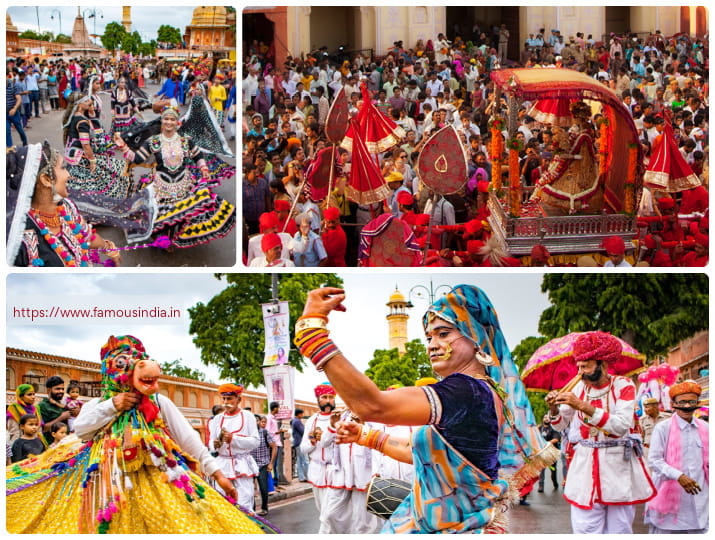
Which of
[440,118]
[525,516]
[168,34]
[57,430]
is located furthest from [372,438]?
[440,118]

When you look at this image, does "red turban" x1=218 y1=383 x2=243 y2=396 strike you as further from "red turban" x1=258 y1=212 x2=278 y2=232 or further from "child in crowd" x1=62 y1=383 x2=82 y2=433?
"red turban" x1=258 y1=212 x2=278 y2=232

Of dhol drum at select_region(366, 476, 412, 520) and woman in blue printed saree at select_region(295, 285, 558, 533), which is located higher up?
woman in blue printed saree at select_region(295, 285, 558, 533)

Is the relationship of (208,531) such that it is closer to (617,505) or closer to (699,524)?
(617,505)

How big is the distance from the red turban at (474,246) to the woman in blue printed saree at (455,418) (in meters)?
5.06

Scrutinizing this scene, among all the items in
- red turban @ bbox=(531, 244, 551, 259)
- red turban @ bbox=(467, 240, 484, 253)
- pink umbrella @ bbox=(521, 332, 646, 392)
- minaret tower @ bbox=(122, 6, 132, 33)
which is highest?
minaret tower @ bbox=(122, 6, 132, 33)

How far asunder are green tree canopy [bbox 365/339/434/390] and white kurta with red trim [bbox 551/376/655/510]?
1.71m

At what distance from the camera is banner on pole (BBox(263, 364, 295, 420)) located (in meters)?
10.6

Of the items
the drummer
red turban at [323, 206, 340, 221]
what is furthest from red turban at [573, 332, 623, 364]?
red turban at [323, 206, 340, 221]

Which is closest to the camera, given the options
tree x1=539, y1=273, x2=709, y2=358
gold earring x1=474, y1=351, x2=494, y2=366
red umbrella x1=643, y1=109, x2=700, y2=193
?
gold earring x1=474, y1=351, x2=494, y2=366

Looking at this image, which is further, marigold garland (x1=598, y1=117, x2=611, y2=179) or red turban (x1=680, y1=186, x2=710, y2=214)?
red turban (x1=680, y1=186, x2=710, y2=214)

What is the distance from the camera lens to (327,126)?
11.4m

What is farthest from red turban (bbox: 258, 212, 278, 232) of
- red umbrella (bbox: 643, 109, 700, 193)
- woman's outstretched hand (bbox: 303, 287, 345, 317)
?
woman's outstretched hand (bbox: 303, 287, 345, 317)

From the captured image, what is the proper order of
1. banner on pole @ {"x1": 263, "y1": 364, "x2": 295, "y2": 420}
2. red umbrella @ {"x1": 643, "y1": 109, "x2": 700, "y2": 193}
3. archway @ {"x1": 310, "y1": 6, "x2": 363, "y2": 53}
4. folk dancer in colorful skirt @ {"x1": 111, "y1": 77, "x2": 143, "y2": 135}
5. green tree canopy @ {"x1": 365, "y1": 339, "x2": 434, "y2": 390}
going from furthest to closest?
1. archway @ {"x1": 310, "y1": 6, "x2": 363, "y2": 53}
2. folk dancer in colorful skirt @ {"x1": 111, "y1": 77, "x2": 143, "y2": 135}
3. red umbrella @ {"x1": 643, "y1": 109, "x2": 700, "y2": 193}
4. banner on pole @ {"x1": 263, "y1": 364, "x2": 295, "y2": 420}
5. green tree canopy @ {"x1": 365, "y1": 339, "x2": 434, "y2": 390}

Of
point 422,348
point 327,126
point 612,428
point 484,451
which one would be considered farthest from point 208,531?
point 327,126
